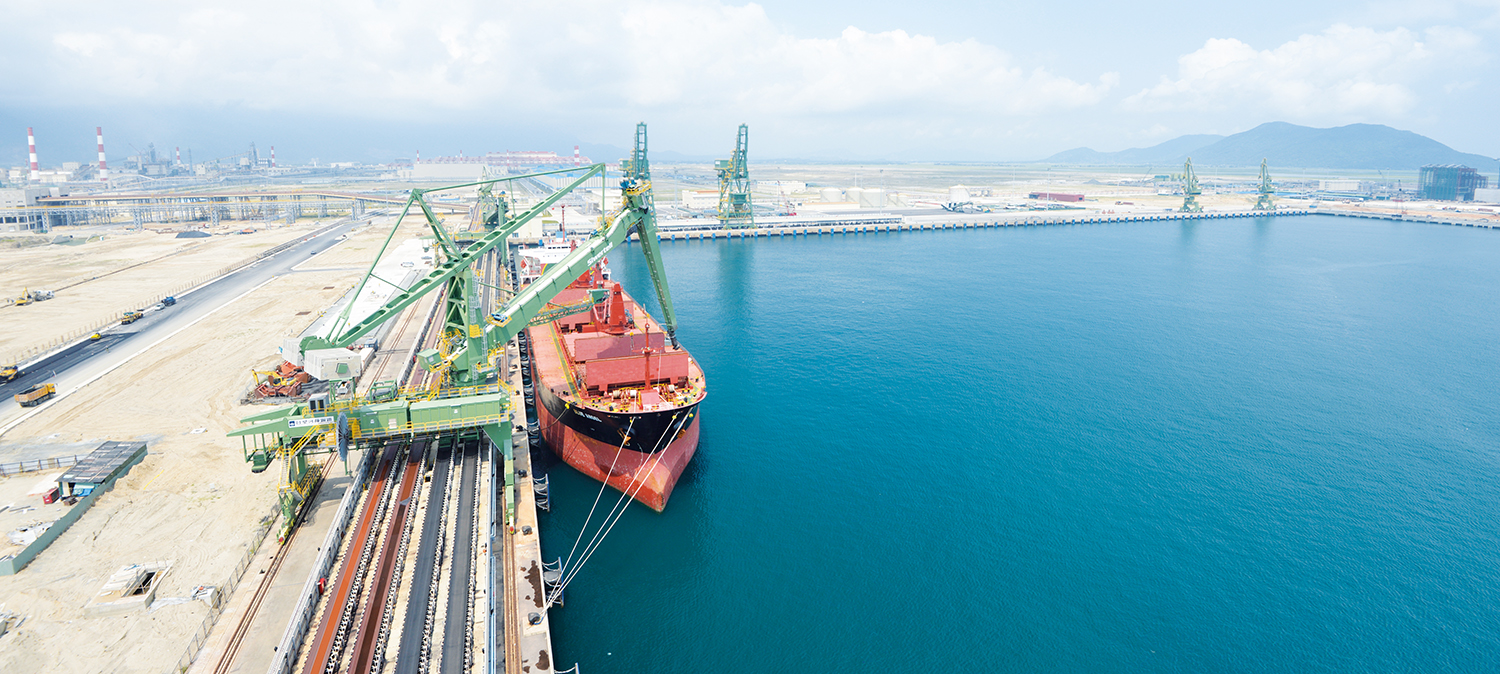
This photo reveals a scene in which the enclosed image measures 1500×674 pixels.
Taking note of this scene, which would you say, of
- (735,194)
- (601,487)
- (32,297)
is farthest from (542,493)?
(735,194)

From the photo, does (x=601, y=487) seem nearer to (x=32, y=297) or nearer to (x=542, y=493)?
(x=542, y=493)

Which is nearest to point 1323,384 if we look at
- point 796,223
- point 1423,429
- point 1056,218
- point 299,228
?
point 1423,429

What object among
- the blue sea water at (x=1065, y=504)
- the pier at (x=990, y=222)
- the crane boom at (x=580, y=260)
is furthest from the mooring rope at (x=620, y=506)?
the pier at (x=990, y=222)

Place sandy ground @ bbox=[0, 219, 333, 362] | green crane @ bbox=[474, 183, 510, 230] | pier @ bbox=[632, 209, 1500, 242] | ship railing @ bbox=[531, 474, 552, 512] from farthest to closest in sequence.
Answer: pier @ bbox=[632, 209, 1500, 242] → green crane @ bbox=[474, 183, 510, 230] → sandy ground @ bbox=[0, 219, 333, 362] → ship railing @ bbox=[531, 474, 552, 512]

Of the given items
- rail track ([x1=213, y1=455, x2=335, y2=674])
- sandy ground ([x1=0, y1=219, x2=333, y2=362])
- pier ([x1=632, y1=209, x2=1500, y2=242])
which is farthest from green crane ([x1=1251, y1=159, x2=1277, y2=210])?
sandy ground ([x1=0, y1=219, x2=333, y2=362])

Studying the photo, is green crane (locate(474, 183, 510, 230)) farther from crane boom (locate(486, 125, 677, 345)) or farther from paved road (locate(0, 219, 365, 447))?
crane boom (locate(486, 125, 677, 345))
